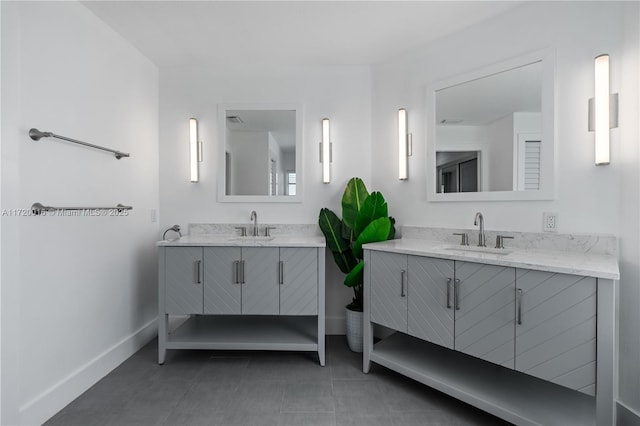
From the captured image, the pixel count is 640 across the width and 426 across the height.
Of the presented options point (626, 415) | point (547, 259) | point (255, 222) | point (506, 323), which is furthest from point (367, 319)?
point (626, 415)

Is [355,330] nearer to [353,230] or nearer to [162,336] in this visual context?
[353,230]

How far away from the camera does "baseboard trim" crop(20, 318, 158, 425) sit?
154cm

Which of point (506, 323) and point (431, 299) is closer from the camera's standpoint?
point (506, 323)

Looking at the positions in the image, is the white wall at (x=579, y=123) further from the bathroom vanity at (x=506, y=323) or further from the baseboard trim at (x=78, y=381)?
the baseboard trim at (x=78, y=381)

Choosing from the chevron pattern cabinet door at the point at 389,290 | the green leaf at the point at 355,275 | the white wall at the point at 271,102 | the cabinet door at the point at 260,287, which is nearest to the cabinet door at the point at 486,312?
the chevron pattern cabinet door at the point at 389,290

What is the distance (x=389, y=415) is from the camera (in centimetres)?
166

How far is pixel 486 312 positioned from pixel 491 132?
1.23 metres

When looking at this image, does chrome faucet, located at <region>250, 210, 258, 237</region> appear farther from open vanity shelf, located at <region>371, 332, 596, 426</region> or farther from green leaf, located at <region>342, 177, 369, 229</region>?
open vanity shelf, located at <region>371, 332, 596, 426</region>

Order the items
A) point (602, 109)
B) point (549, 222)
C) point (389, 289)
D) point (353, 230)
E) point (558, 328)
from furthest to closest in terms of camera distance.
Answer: point (353, 230)
point (389, 289)
point (549, 222)
point (602, 109)
point (558, 328)

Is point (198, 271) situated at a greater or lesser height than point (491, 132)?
lesser

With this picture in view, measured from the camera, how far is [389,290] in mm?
1936

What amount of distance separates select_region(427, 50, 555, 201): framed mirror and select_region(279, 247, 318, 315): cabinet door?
111 centimetres

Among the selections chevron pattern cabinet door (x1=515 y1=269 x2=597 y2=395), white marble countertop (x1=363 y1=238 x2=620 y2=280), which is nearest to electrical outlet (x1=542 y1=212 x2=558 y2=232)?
white marble countertop (x1=363 y1=238 x2=620 y2=280)

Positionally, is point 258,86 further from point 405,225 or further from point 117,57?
point 405,225
